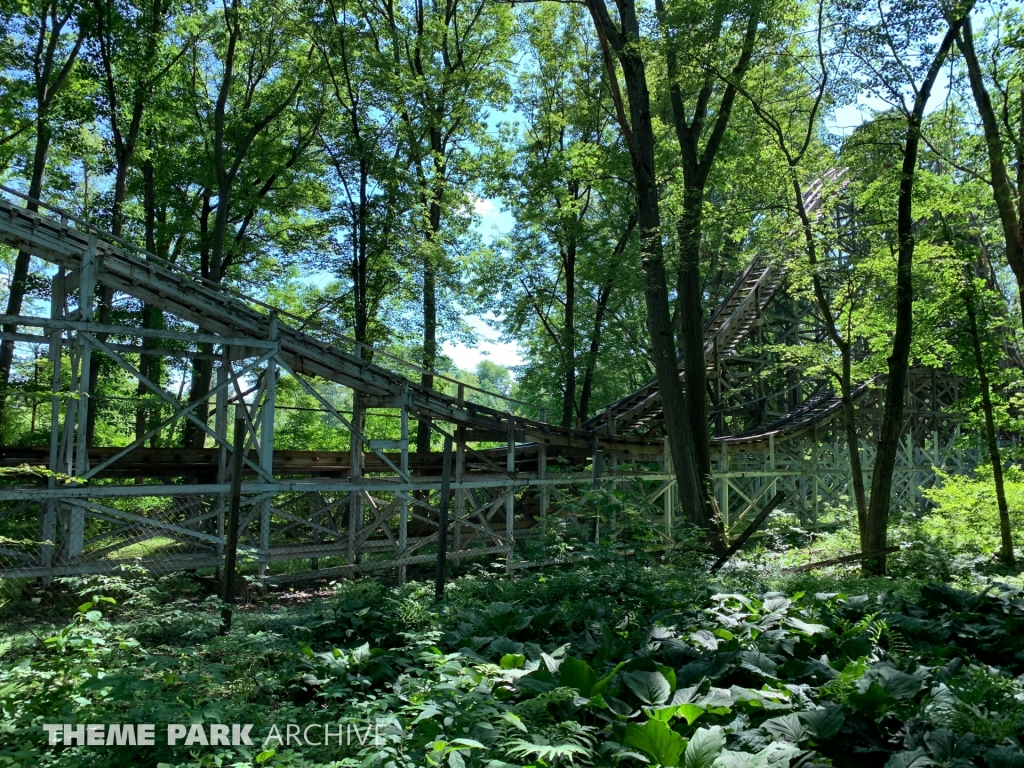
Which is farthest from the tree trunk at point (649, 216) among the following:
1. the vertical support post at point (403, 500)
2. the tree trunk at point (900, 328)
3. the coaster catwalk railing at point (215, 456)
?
the vertical support post at point (403, 500)

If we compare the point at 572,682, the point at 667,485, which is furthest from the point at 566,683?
the point at 667,485

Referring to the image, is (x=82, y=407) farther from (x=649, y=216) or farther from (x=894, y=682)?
(x=894, y=682)

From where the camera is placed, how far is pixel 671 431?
449 inches

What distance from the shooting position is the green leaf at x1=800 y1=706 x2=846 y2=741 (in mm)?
2754

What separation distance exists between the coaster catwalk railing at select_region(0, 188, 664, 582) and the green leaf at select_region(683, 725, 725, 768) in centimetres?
716

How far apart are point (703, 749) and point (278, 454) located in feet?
39.7

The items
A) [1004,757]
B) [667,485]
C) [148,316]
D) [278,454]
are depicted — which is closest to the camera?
[1004,757]

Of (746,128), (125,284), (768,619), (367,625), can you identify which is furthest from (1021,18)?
(125,284)

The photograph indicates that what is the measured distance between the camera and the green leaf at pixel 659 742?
2.59 m

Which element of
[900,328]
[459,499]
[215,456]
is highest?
[900,328]

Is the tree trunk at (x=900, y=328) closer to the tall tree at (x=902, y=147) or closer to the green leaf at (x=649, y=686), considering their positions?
the tall tree at (x=902, y=147)

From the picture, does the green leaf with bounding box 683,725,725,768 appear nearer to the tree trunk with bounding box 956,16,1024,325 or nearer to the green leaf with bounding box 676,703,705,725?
the green leaf with bounding box 676,703,705,725

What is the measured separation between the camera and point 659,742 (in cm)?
262

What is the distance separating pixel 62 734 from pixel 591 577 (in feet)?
12.4
